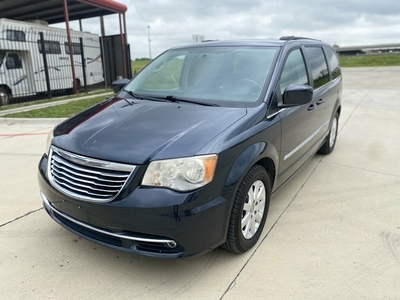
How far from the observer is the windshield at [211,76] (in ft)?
10.4

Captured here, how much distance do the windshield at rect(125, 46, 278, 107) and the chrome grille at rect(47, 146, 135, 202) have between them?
46.6 inches

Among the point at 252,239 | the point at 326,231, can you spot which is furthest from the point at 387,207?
the point at 252,239

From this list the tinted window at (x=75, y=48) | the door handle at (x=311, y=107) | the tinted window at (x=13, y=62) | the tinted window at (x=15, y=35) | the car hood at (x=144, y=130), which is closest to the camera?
the car hood at (x=144, y=130)

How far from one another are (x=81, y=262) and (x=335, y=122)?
4.56 m

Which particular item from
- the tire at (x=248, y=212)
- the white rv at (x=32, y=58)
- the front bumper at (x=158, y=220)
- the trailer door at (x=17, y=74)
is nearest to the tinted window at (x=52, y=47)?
the white rv at (x=32, y=58)

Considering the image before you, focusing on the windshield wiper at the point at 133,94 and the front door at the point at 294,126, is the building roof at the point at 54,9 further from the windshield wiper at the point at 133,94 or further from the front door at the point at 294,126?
the front door at the point at 294,126

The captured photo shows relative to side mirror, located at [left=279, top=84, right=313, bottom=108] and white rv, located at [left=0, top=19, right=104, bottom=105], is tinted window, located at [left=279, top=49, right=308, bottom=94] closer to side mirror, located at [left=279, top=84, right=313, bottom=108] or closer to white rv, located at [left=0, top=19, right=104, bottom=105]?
side mirror, located at [left=279, top=84, right=313, bottom=108]

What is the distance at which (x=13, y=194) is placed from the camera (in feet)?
13.1

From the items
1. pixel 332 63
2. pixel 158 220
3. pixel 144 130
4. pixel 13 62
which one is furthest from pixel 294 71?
pixel 13 62

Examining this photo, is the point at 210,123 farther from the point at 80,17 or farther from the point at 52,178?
the point at 80,17

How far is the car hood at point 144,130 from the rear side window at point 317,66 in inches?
73.4

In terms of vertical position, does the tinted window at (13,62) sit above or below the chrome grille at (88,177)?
above

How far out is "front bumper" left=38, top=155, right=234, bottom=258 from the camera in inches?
85.7

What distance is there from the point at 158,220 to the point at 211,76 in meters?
1.76
